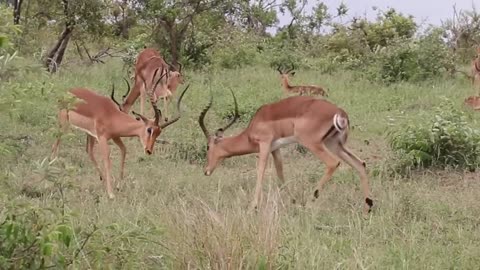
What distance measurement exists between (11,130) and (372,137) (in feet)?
12.8

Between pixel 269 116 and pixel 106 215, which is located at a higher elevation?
pixel 269 116

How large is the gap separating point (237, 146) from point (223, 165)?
0.88m

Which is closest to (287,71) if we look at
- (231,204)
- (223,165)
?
(223,165)

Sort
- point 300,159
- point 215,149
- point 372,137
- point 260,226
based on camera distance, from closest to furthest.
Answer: point 260,226
point 215,149
point 300,159
point 372,137

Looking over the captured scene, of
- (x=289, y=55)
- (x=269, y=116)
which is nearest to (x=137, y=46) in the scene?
(x=289, y=55)

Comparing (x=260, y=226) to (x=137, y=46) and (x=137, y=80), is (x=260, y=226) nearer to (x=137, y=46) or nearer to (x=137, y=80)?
(x=137, y=80)

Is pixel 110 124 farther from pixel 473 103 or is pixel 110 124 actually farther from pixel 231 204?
pixel 473 103

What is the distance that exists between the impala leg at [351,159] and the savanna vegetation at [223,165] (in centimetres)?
11

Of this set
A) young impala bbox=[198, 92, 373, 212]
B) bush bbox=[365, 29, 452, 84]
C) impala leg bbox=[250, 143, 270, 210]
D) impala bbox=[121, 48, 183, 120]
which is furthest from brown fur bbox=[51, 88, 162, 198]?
bush bbox=[365, 29, 452, 84]

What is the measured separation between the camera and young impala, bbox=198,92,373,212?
614cm

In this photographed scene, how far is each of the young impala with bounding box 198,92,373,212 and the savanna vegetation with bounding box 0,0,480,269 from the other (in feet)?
0.74

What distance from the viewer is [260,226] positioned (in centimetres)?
372

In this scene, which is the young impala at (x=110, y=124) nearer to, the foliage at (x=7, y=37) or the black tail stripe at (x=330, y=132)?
the black tail stripe at (x=330, y=132)

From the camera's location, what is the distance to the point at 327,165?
6035mm
